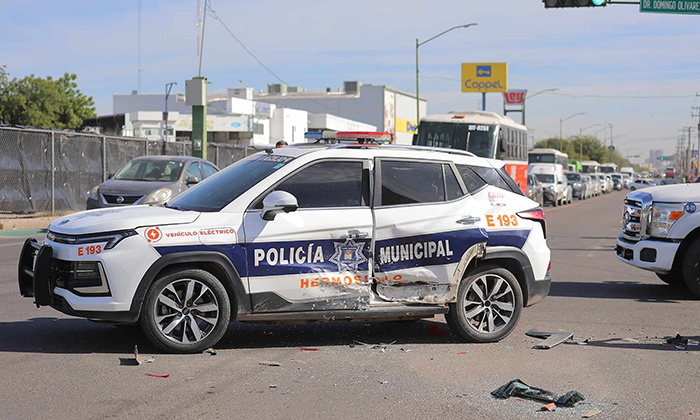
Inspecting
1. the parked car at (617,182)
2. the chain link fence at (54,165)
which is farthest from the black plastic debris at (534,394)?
the parked car at (617,182)

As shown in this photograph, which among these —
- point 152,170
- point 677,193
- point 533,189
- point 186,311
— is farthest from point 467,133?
point 186,311

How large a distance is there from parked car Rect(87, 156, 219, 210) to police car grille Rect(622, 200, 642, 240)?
8.18 metres

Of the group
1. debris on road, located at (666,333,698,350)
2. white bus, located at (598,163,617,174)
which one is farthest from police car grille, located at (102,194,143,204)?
white bus, located at (598,163,617,174)

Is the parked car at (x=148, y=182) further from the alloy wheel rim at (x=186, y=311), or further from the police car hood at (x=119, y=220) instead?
the alloy wheel rim at (x=186, y=311)

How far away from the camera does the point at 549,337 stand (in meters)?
7.95

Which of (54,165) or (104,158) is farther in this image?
(104,158)

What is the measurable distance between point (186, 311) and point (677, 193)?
704cm

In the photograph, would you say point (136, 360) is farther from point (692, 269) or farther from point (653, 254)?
point (692, 269)

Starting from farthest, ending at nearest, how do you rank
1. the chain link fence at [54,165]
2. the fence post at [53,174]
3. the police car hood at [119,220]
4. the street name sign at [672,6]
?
the fence post at [53,174]
the chain link fence at [54,165]
the street name sign at [672,6]
the police car hood at [119,220]

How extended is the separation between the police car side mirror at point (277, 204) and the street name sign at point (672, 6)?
16164mm

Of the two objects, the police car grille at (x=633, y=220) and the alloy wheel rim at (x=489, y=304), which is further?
the police car grille at (x=633, y=220)

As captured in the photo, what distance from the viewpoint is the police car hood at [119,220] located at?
262 inches

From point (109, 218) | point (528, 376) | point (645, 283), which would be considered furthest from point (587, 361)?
point (645, 283)

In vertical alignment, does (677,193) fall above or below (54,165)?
below
